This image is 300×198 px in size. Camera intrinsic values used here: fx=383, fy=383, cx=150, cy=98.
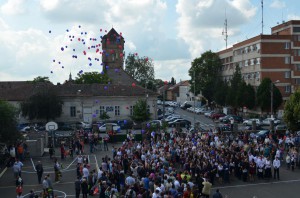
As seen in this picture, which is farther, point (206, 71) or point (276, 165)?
point (206, 71)

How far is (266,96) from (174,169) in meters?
41.6

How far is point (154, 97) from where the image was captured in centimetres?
6197

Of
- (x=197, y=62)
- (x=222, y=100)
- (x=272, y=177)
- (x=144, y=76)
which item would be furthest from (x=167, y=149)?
(x=144, y=76)

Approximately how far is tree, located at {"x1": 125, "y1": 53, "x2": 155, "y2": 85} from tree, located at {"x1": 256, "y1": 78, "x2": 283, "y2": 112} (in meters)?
51.4

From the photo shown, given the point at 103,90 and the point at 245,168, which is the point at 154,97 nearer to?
the point at 103,90

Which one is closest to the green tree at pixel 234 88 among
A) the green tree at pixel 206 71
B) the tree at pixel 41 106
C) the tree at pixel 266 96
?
the tree at pixel 266 96

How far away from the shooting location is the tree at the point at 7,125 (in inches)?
1109

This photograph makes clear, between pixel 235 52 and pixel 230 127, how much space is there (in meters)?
36.9

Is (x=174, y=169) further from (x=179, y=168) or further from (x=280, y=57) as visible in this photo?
(x=280, y=57)

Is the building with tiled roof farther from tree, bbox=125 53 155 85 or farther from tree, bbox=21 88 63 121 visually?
tree, bbox=125 53 155 85

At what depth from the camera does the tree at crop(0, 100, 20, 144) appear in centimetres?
2817

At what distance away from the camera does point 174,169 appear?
22672 millimetres

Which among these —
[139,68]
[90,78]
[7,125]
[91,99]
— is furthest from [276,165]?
[139,68]

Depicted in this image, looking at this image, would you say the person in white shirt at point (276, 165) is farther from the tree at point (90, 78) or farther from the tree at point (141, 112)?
the tree at point (90, 78)
